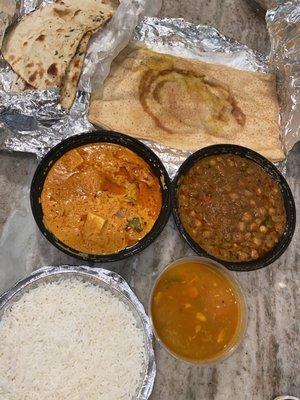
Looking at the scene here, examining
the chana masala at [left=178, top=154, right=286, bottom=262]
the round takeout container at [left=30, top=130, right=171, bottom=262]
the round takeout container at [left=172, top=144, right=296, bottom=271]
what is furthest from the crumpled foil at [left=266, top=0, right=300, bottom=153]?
the round takeout container at [left=30, top=130, right=171, bottom=262]

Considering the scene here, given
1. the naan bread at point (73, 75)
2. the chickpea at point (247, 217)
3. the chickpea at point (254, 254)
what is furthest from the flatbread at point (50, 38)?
the chickpea at point (254, 254)

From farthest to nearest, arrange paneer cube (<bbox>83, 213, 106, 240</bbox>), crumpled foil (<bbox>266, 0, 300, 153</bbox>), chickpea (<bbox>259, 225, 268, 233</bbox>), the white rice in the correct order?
crumpled foil (<bbox>266, 0, 300, 153</bbox>)
chickpea (<bbox>259, 225, 268, 233</bbox>)
paneer cube (<bbox>83, 213, 106, 240</bbox>)
the white rice

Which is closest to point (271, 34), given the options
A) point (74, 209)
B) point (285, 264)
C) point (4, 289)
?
point (285, 264)

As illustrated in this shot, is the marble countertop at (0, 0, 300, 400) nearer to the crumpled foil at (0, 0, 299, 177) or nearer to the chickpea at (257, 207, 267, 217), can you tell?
the crumpled foil at (0, 0, 299, 177)

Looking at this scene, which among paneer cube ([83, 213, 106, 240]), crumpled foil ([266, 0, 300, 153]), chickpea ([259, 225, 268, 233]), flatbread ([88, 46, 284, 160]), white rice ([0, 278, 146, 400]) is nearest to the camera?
white rice ([0, 278, 146, 400])

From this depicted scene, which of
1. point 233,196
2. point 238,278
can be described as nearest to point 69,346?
point 238,278

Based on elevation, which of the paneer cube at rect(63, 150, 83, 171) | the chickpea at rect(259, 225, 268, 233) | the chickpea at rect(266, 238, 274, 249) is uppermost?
the paneer cube at rect(63, 150, 83, 171)

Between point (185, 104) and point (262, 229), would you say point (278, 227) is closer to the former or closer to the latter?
point (262, 229)

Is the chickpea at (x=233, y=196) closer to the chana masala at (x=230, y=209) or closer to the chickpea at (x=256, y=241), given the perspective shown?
the chana masala at (x=230, y=209)
